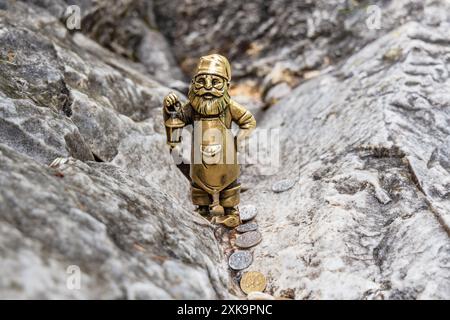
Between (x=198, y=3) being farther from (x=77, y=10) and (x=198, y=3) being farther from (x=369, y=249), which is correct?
(x=369, y=249)

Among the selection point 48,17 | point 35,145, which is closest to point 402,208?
point 35,145

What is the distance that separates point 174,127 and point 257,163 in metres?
1.66

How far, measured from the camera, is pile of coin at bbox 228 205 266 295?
3.84 m

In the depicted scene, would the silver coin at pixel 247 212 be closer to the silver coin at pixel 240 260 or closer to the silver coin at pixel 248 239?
the silver coin at pixel 248 239

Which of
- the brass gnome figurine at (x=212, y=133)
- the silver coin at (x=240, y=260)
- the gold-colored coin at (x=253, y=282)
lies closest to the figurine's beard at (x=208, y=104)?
the brass gnome figurine at (x=212, y=133)

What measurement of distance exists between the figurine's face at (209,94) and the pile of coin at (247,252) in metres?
1.18

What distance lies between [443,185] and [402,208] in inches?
20.7

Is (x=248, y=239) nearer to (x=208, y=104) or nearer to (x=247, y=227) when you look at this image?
(x=247, y=227)

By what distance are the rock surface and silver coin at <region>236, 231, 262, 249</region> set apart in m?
0.10

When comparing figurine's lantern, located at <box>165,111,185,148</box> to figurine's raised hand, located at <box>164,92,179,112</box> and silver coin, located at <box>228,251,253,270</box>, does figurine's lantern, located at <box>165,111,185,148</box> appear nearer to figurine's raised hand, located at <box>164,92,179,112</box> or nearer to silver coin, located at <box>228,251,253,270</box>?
figurine's raised hand, located at <box>164,92,179,112</box>

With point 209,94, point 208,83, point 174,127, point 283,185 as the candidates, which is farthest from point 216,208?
point 208,83

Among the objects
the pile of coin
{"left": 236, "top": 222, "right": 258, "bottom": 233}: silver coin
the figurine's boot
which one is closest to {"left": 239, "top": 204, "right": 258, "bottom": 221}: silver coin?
the pile of coin
